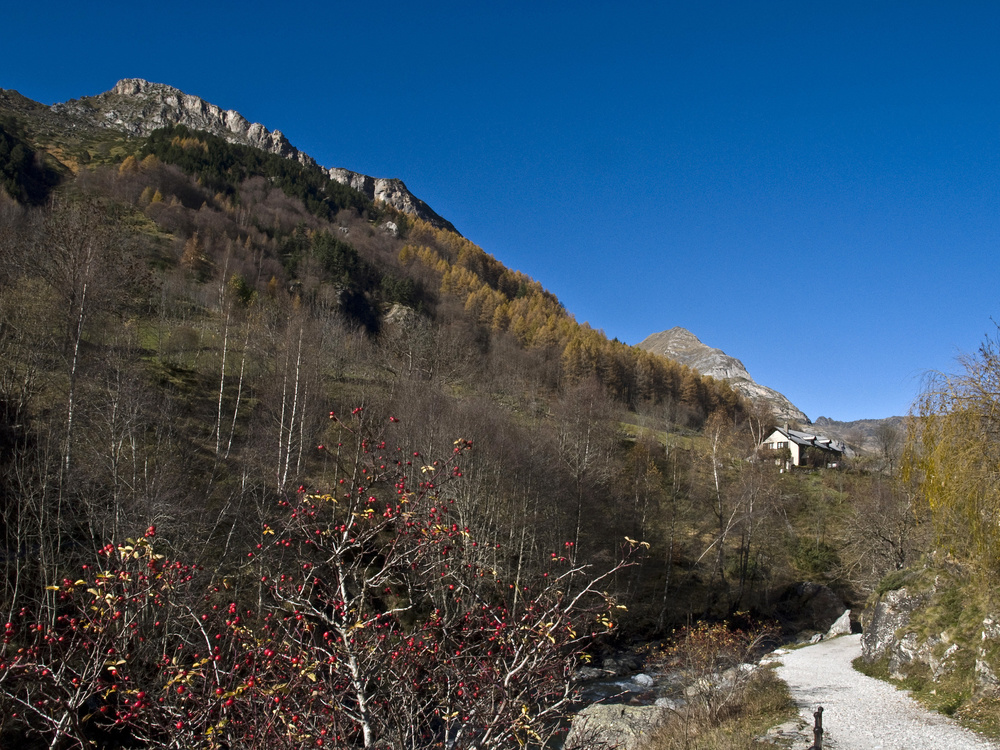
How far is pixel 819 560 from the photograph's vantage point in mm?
37844

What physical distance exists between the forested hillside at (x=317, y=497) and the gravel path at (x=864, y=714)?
6.34 meters

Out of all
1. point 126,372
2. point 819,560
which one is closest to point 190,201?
point 126,372

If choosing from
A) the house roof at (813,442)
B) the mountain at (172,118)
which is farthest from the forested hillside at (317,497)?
the mountain at (172,118)

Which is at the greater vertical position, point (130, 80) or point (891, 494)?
point (130, 80)

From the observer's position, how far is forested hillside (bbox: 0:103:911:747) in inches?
148

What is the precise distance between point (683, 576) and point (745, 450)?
2033 centimetres

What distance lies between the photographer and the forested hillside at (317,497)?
3760mm

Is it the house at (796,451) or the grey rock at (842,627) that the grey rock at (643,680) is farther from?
the house at (796,451)

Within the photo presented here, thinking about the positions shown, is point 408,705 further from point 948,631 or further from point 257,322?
point 257,322

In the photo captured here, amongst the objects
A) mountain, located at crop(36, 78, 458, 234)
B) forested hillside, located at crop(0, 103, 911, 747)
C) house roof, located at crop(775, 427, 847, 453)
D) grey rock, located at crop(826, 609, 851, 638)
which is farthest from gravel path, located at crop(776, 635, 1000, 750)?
mountain, located at crop(36, 78, 458, 234)

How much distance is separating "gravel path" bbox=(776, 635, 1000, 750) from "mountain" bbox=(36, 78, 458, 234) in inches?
5408

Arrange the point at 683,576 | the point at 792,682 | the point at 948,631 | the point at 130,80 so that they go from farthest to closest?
1. the point at 130,80
2. the point at 683,576
3. the point at 792,682
4. the point at 948,631

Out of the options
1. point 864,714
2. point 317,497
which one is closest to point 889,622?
point 864,714

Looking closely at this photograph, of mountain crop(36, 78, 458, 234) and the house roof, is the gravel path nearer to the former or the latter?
the house roof
